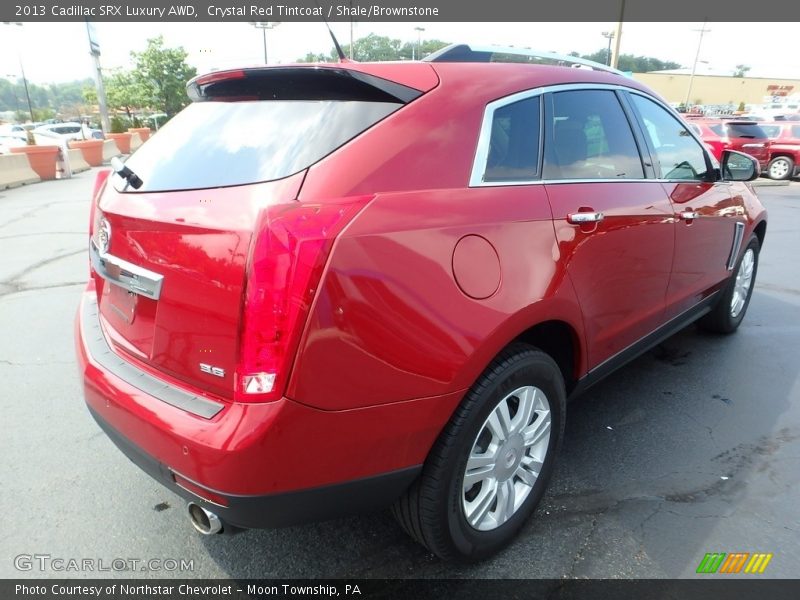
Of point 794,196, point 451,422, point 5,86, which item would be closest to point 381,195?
point 451,422

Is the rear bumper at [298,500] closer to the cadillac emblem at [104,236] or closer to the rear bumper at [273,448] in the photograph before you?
the rear bumper at [273,448]

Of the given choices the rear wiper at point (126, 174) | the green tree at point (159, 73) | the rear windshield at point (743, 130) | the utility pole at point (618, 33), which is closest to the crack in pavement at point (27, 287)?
the rear wiper at point (126, 174)

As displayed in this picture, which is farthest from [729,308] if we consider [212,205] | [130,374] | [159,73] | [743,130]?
[159,73]

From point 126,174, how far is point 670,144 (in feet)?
9.62

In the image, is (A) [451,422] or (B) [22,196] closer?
(A) [451,422]

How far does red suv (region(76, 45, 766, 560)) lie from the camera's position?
1603 millimetres

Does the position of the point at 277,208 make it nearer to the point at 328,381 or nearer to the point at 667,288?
the point at 328,381

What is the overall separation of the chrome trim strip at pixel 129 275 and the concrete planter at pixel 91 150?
20.3 metres

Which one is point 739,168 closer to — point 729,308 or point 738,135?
point 729,308

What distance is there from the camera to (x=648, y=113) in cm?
318

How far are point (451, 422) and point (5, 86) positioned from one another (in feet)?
473

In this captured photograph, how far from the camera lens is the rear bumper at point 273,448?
160cm
